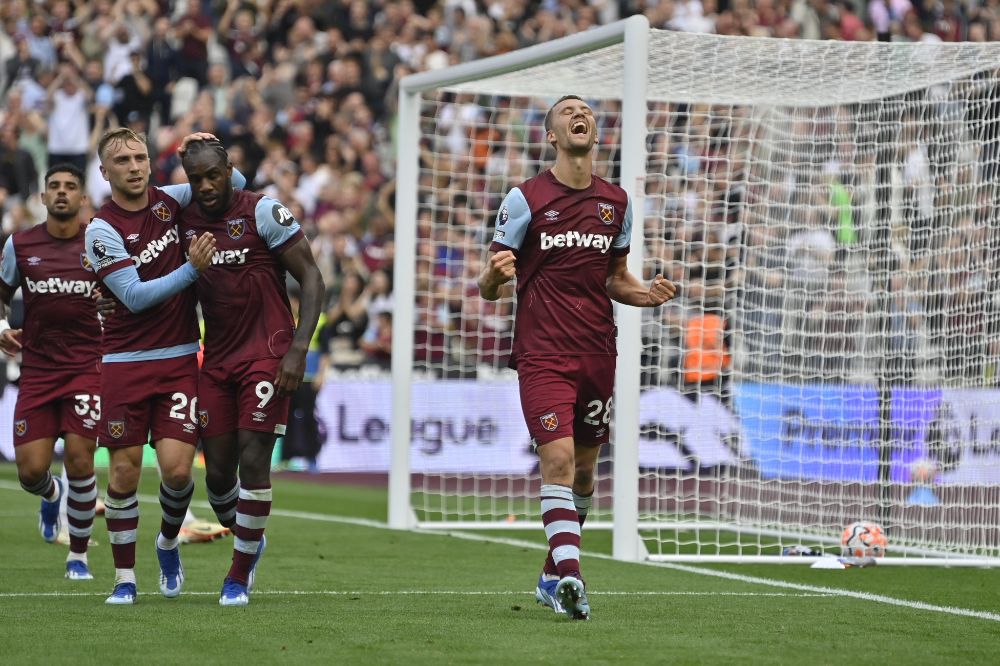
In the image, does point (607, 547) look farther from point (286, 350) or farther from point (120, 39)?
point (120, 39)

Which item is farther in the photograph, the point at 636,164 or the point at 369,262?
the point at 369,262

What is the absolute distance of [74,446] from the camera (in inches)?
402

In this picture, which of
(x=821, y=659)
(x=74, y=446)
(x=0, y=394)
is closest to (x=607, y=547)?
(x=74, y=446)

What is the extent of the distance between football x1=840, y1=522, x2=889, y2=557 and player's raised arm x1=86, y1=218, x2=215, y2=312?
5388 millimetres

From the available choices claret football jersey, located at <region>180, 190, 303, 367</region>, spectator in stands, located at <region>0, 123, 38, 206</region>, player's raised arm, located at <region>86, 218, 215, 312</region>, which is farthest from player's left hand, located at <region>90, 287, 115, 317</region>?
spectator in stands, located at <region>0, 123, 38, 206</region>

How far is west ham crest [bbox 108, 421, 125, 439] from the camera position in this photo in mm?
8391

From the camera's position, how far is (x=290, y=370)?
319 inches

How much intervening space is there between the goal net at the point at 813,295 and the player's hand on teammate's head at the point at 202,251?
13.5 ft

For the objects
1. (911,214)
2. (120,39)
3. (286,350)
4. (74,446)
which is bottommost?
→ (74,446)

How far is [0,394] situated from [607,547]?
31.2 ft

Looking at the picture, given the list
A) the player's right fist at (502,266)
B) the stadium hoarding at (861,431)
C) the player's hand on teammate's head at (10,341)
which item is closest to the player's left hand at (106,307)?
the player's hand on teammate's head at (10,341)

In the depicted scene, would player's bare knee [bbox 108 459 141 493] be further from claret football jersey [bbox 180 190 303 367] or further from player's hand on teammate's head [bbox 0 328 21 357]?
player's hand on teammate's head [bbox 0 328 21 357]

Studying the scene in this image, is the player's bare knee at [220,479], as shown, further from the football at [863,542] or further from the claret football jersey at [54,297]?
the football at [863,542]

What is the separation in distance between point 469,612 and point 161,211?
8.64ft
